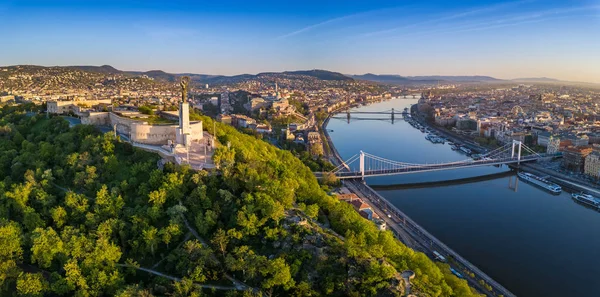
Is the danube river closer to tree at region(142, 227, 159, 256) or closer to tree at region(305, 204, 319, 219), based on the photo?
tree at region(305, 204, 319, 219)

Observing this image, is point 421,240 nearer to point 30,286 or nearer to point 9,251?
point 30,286

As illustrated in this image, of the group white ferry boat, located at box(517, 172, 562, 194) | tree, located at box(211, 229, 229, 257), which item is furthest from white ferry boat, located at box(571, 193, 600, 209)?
tree, located at box(211, 229, 229, 257)

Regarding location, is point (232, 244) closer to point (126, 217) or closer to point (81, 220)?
point (126, 217)

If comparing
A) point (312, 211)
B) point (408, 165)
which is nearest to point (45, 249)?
point (312, 211)

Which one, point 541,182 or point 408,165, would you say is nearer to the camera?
point 541,182

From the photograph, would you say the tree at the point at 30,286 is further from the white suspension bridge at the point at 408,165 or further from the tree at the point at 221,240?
the white suspension bridge at the point at 408,165

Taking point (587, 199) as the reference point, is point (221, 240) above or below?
above
